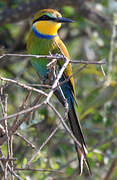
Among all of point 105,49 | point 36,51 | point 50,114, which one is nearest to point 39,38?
point 36,51

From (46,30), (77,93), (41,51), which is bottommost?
(77,93)

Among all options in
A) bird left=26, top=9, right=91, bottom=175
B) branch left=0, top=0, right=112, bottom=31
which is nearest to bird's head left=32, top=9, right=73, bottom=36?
bird left=26, top=9, right=91, bottom=175

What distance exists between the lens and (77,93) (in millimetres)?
3479

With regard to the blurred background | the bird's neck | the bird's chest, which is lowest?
the blurred background

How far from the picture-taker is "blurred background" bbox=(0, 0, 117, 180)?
2.71 metres

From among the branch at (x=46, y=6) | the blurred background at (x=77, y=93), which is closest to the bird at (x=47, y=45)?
the blurred background at (x=77, y=93)

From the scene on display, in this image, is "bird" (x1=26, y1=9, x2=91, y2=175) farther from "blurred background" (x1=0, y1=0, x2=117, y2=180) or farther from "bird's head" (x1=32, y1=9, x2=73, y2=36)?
"blurred background" (x1=0, y1=0, x2=117, y2=180)

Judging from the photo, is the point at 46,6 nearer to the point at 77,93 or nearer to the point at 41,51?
the point at 77,93

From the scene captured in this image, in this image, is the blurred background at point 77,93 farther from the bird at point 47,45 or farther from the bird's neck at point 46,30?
the bird's neck at point 46,30

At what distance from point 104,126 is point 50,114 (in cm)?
45

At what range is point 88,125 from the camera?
126 inches

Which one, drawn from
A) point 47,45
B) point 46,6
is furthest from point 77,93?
point 47,45

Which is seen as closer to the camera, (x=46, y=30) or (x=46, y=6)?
(x=46, y=30)

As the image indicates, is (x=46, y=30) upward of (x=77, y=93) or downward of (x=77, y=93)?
upward
